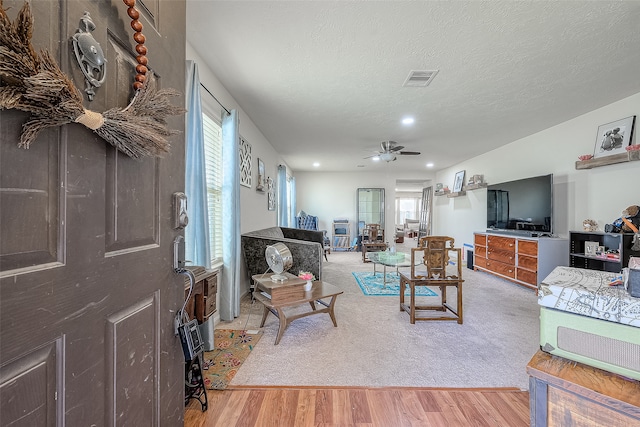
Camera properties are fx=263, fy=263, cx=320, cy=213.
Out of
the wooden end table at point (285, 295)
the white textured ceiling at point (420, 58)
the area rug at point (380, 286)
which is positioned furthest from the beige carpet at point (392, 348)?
the white textured ceiling at point (420, 58)

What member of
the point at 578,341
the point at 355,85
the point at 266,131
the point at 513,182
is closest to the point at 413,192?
the point at 513,182

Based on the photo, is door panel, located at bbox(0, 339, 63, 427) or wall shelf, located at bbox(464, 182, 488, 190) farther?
wall shelf, located at bbox(464, 182, 488, 190)

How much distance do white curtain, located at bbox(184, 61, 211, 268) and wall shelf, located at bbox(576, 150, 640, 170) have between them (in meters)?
4.43

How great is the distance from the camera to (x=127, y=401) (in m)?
0.77

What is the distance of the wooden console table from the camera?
2.01 ft

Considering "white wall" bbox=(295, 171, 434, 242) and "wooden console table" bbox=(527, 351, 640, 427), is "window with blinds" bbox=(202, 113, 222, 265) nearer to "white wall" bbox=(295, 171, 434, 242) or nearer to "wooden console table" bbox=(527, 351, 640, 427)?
"wooden console table" bbox=(527, 351, 640, 427)

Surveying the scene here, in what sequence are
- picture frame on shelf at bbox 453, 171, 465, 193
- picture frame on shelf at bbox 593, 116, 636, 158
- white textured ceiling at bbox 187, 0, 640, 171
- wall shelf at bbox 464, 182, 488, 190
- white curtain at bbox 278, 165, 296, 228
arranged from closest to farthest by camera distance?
white textured ceiling at bbox 187, 0, 640, 171
picture frame on shelf at bbox 593, 116, 636, 158
wall shelf at bbox 464, 182, 488, 190
white curtain at bbox 278, 165, 296, 228
picture frame on shelf at bbox 453, 171, 465, 193

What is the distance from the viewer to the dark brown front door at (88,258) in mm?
497

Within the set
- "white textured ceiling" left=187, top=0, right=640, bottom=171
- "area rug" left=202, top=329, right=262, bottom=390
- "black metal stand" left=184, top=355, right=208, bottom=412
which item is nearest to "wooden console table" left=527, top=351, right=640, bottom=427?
"black metal stand" left=184, top=355, right=208, bottom=412

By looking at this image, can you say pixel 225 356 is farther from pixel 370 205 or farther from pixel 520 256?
pixel 370 205

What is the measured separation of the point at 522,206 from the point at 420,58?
11.7 ft

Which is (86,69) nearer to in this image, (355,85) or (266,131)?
(355,85)

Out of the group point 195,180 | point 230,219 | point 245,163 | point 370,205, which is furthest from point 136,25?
point 370,205

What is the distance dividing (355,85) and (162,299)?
8.74ft
